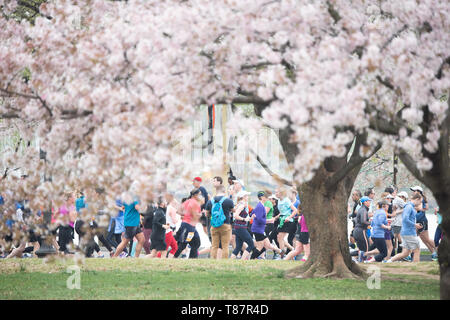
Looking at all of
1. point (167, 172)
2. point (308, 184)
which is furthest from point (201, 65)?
point (308, 184)

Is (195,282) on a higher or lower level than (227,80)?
lower

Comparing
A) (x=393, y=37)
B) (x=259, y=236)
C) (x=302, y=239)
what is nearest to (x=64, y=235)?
(x=259, y=236)

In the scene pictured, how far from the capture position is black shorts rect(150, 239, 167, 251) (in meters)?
19.4

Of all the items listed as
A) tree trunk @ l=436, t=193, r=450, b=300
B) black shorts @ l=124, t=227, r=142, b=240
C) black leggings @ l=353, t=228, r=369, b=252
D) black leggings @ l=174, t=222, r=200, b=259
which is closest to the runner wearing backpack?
black leggings @ l=174, t=222, r=200, b=259

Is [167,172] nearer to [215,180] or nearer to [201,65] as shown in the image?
[201,65]

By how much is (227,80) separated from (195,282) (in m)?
4.83

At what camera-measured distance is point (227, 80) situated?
10.7 m

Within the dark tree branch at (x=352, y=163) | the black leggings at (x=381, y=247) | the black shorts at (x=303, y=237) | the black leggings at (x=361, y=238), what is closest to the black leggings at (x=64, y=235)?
the black shorts at (x=303, y=237)

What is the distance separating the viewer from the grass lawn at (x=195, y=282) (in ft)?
40.4

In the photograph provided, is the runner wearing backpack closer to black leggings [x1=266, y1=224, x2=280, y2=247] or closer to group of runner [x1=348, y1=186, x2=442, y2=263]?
black leggings [x1=266, y1=224, x2=280, y2=247]

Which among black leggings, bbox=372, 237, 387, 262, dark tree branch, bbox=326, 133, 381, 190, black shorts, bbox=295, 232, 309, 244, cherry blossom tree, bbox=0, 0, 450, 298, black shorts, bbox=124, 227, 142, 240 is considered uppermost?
cherry blossom tree, bbox=0, 0, 450, 298

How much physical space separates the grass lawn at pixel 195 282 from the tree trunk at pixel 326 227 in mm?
544

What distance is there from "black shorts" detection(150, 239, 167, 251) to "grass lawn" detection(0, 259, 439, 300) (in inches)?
57.9

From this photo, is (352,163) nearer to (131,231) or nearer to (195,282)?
(195,282)
